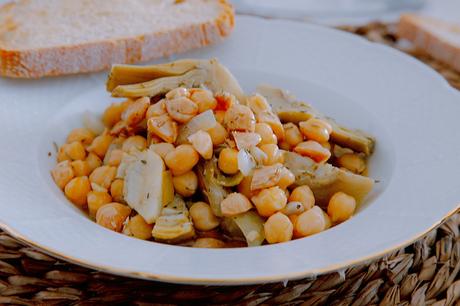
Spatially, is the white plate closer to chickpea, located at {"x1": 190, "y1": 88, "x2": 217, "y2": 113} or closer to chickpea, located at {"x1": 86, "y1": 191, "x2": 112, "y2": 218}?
chickpea, located at {"x1": 86, "y1": 191, "x2": 112, "y2": 218}

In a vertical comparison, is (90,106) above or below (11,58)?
below

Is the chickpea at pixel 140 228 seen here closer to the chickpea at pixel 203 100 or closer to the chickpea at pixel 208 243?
the chickpea at pixel 208 243

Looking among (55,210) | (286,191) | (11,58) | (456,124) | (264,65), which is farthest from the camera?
(264,65)

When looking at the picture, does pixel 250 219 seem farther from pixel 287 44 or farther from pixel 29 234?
pixel 287 44

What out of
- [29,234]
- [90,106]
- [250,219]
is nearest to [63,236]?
[29,234]

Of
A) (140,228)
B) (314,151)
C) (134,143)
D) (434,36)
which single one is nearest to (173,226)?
(140,228)

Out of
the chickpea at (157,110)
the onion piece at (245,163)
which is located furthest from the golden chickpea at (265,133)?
the chickpea at (157,110)
